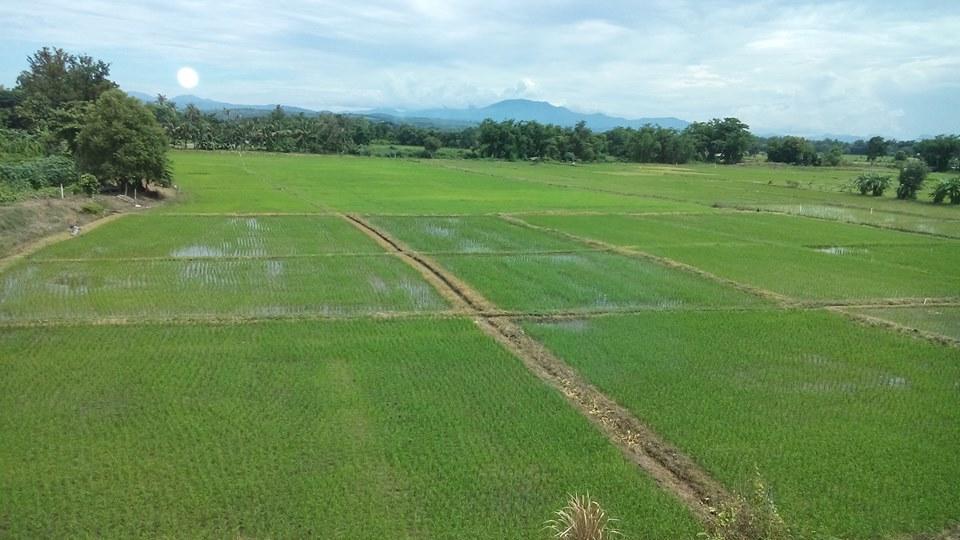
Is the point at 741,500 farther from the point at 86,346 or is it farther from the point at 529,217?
the point at 529,217

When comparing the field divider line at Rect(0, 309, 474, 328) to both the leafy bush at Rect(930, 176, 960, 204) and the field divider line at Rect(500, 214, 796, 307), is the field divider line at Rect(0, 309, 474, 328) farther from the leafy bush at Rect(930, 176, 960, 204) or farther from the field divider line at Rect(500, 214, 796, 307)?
the leafy bush at Rect(930, 176, 960, 204)

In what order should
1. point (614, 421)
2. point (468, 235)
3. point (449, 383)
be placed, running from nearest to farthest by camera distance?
1. point (614, 421)
2. point (449, 383)
3. point (468, 235)

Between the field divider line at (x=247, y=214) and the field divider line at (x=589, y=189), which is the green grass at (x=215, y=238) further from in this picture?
the field divider line at (x=589, y=189)

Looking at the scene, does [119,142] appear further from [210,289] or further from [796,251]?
Answer: [796,251]

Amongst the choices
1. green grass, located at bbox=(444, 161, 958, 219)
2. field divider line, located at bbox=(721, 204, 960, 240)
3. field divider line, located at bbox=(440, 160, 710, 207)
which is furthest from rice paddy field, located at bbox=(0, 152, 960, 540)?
green grass, located at bbox=(444, 161, 958, 219)

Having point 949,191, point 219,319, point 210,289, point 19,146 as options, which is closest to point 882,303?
point 219,319

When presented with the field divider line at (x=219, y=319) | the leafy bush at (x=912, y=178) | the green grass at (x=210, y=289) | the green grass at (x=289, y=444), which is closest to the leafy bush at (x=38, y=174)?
the green grass at (x=210, y=289)
